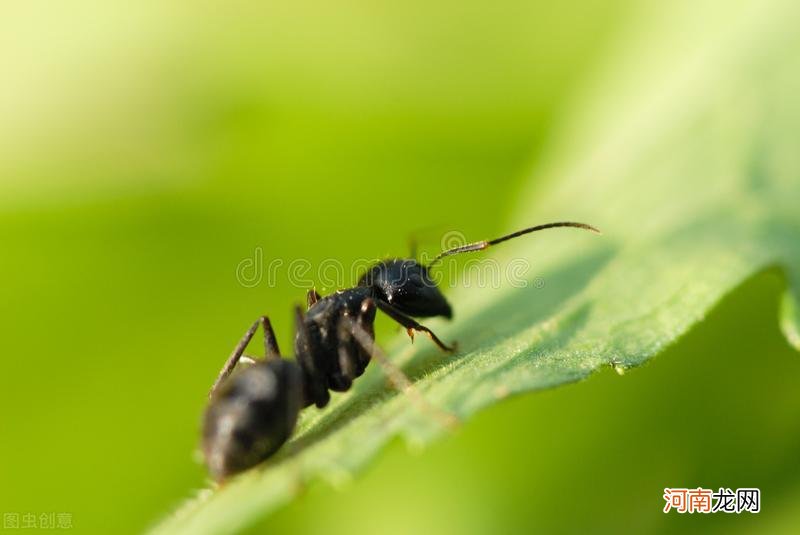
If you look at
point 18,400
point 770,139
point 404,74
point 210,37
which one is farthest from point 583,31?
point 18,400

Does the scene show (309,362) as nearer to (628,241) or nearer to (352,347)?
(352,347)

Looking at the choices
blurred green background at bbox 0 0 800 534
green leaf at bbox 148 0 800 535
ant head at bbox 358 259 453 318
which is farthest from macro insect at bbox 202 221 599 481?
blurred green background at bbox 0 0 800 534

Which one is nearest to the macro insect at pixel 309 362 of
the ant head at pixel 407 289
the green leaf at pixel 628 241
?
the ant head at pixel 407 289

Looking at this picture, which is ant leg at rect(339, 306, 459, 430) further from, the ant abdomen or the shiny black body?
the ant abdomen

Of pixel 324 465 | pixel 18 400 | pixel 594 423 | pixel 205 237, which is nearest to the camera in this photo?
pixel 324 465

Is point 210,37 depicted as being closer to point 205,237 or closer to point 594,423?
point 205,237
